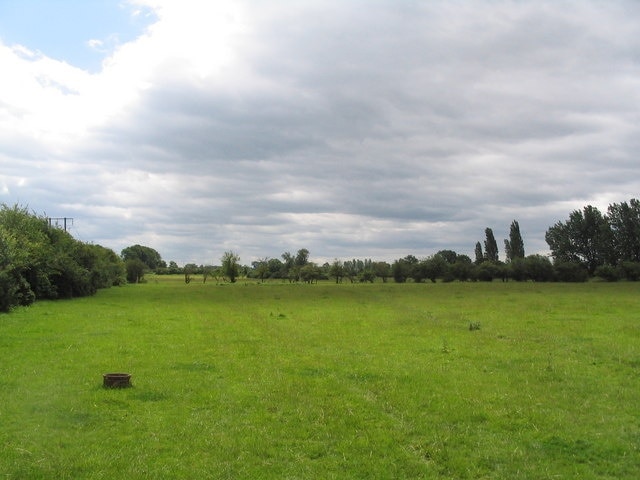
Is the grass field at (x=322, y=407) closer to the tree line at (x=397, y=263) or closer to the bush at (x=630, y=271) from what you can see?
the tree line at (x=397, y=263)

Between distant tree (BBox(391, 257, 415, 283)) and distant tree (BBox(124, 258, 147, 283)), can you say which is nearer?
distant tree (BBox(391, 257, 415, 283))

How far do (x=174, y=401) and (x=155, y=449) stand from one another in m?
3.54

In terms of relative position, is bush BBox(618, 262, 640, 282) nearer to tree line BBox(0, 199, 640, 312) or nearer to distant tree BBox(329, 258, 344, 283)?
tree line BBox(0, 199, 640, 312)

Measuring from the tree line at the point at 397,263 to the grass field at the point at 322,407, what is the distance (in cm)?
2742

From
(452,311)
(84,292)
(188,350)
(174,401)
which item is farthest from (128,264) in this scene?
(174,401)

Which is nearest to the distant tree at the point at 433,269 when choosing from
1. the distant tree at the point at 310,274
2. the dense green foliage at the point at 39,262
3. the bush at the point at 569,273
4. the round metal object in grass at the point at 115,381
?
the bush at the point at 569,273

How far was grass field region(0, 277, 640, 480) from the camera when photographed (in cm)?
891

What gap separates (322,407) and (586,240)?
124m

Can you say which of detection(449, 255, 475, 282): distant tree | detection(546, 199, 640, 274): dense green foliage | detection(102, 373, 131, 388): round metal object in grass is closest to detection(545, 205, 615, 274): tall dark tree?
detection(546, 199, 640, 274): dense green foliage

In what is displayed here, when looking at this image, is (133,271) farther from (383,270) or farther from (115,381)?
(115,381)

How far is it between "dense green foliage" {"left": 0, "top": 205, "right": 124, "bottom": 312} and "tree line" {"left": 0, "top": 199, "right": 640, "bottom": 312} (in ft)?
0.32

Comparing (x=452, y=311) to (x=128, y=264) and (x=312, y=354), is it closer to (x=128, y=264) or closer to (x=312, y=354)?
(x=312, y=354)

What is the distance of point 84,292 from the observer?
63.4 m

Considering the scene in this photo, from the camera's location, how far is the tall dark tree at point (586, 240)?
11931 cm
